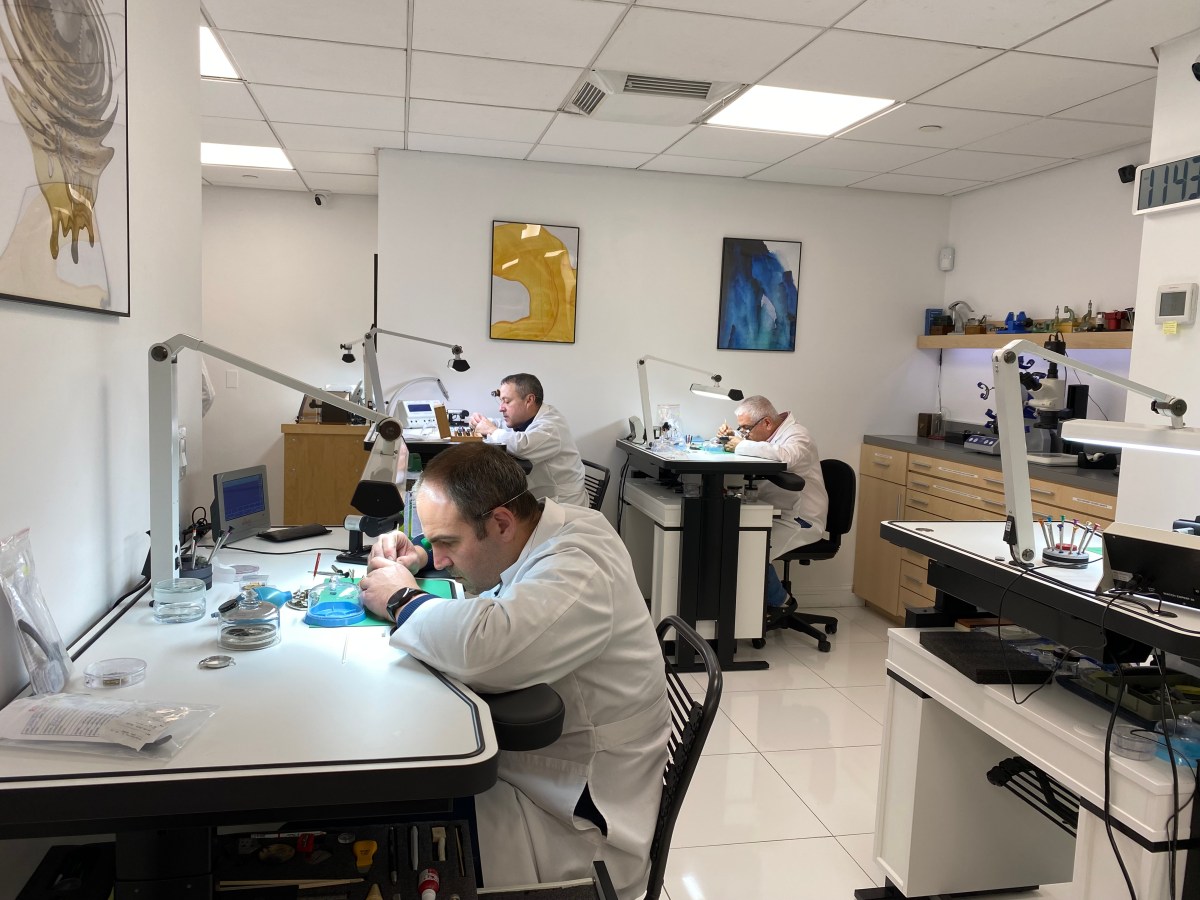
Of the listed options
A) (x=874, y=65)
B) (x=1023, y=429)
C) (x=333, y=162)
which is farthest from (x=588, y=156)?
(x=1023, y=429)

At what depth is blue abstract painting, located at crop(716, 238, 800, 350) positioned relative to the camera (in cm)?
513

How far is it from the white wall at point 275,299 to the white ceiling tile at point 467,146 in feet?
5.86

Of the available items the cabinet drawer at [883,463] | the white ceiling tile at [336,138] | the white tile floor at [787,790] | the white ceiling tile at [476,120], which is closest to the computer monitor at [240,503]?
the white tile floor at [787,790]

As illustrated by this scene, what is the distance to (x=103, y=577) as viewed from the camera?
1956mm

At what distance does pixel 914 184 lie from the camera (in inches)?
199

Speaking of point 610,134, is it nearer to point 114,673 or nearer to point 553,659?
point 553,659

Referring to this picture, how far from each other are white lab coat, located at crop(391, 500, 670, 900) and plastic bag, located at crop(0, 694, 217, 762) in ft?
1.40

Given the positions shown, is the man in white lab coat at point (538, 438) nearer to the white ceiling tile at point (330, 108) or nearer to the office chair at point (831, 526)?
the office chair at point (831, 526)

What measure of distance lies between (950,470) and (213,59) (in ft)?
12.9

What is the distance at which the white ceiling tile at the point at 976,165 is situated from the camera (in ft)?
14.4

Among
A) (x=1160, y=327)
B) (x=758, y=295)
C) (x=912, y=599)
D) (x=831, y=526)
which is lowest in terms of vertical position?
(x=912, y=599)

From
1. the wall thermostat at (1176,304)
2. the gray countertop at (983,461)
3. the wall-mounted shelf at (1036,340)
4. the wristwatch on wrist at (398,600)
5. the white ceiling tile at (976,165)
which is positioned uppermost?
the white ceiling tile at (976,165)

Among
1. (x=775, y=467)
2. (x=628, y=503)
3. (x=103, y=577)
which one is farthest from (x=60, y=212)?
(x=628, y=503)

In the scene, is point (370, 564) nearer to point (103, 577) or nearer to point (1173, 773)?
point (103, 577)
